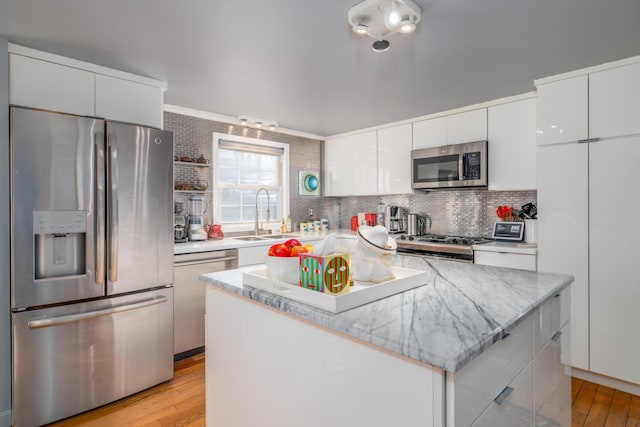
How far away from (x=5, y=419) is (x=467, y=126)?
13.7 feet

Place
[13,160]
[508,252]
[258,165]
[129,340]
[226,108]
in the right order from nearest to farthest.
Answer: [13,160], [129,340], [508,252], [226,108], [258,165]

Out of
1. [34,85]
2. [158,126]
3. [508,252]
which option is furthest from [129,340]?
[508,252]

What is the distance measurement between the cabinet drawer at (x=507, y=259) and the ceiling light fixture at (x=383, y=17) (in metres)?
2.06

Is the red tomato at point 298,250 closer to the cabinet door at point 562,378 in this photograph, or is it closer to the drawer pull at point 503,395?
the drawer pull at point 503,395

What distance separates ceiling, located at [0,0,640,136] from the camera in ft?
5.62

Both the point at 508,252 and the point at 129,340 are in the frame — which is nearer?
the point at 129,340

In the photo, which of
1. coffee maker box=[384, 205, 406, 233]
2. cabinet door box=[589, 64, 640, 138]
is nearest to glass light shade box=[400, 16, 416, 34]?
cabinet door box=[589, 64, 640, 138]

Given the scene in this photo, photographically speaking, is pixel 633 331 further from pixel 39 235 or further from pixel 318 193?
pixel 39 235

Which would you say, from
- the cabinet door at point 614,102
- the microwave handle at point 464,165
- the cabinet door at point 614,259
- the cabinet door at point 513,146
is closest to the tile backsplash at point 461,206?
the cabinet door at point 513,146

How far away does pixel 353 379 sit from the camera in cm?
101

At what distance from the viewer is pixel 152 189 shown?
7.94ft

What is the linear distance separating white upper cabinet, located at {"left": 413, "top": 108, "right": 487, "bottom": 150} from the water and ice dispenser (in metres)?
3.22

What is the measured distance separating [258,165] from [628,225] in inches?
139

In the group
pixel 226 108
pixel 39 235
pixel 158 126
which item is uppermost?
pixel 226 108
